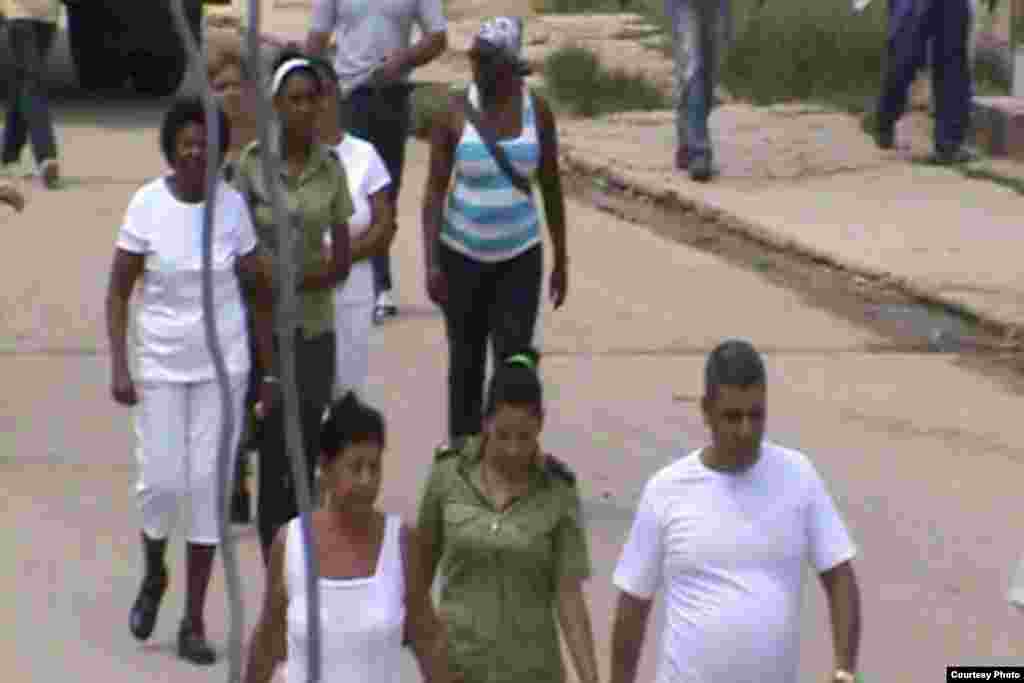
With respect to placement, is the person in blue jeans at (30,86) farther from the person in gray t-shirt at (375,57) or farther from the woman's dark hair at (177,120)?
the woman's dark hair at (177,120)

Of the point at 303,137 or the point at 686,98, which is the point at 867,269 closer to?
the point at 686,98

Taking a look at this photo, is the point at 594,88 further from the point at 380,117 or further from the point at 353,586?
the point at 353,586

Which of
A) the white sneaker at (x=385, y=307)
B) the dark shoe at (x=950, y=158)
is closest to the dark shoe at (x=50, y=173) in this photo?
the white sneaker at (x=385, y=307)

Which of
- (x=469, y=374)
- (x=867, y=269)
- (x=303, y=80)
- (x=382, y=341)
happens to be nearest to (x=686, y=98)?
(x=867, y=269)

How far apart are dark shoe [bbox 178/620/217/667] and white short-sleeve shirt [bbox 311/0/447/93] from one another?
437 cm

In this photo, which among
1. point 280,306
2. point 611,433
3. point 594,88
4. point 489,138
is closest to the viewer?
point 280,306

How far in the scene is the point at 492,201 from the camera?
29.3ft

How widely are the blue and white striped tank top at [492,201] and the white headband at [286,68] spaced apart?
2.87ft

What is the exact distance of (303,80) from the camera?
26.1 ft

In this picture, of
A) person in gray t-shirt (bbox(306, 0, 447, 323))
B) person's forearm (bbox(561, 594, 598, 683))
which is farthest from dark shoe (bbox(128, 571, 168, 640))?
person in gray t-shirt (bbox(306, 0, 447, 323))

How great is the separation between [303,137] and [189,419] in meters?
0.95

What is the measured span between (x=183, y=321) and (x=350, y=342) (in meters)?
0.86

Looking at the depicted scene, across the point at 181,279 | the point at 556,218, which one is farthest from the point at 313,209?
the point at 556,218

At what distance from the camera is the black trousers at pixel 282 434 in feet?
26.2
